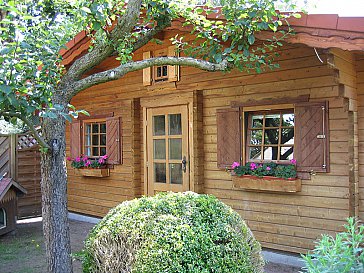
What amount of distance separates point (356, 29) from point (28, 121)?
303 centimetres

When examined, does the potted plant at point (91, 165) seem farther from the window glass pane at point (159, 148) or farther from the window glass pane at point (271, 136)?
the window glass pane at point (271, 136)

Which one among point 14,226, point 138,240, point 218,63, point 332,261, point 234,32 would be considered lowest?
point 14,226

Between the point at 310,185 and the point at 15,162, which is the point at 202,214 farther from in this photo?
the point at 15,162

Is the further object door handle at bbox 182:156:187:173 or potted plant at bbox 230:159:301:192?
door handle at bbox 182:156:187:173

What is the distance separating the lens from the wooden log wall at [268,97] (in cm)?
436

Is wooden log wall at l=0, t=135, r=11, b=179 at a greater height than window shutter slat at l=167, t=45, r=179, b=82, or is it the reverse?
window shutter slat at l=167, t=45, r=179, b=82

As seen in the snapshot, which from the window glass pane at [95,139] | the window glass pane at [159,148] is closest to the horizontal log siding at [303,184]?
the window glass pane at [159,148]

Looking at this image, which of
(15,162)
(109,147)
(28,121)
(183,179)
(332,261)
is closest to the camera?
(332,261)

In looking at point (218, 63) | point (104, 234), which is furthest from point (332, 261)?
point (218, 63)

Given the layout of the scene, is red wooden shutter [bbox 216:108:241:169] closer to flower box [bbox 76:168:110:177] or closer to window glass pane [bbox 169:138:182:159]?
window glass pane [bbox 169:138:182:159]

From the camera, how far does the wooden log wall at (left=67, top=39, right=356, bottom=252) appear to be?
436cm

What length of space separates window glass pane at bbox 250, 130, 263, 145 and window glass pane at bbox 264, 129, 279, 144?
8 cm

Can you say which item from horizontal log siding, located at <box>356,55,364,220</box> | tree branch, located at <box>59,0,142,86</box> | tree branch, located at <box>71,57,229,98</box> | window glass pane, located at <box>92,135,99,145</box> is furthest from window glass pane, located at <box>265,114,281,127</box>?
window glass pane, located at <box>92,135,99,145</box>

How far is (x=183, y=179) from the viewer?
584cm
